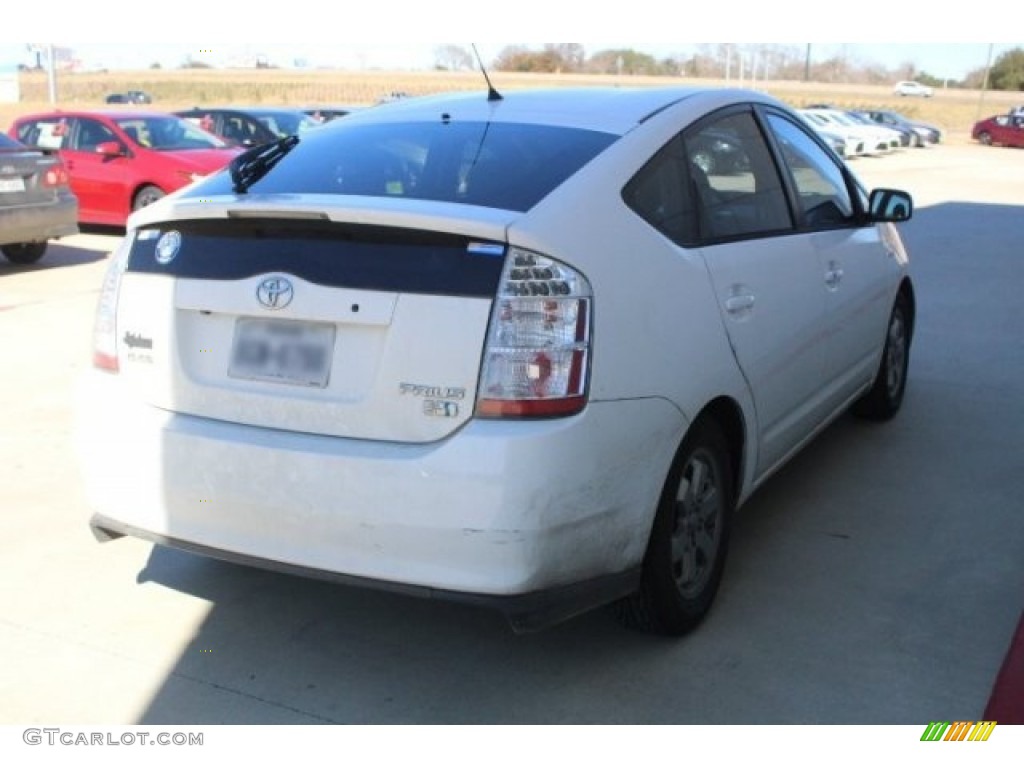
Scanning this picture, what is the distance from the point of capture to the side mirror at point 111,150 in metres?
13.6

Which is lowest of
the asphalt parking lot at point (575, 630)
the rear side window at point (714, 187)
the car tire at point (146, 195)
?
the car tire at point (146, 195)

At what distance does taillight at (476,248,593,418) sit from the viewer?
115 inches

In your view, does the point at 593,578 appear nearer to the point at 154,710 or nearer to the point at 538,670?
the point at 538,670

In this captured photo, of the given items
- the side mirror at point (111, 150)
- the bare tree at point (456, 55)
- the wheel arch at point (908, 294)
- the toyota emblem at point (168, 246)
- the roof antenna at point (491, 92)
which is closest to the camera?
the toyota emblem at point (168, 246)

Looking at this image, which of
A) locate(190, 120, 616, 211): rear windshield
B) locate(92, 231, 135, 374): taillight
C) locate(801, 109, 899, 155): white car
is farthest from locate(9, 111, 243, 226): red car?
locate(801, 109, 899, 155): white car

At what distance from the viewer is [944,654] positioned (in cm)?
351

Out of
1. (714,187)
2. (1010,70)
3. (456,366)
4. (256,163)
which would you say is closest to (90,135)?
(256,163)

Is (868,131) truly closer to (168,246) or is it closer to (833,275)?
(833,275)

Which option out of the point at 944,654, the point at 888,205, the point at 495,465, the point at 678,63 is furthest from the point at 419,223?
the point at 678,63

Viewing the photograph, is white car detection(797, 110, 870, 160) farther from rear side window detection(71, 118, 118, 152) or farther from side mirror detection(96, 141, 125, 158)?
side mirror detection(96, 141, 125, 158)

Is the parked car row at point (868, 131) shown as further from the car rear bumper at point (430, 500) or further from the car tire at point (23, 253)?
the car rear bumper at point (430, 500)

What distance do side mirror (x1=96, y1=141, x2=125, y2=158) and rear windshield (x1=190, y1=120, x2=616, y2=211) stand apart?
34.4 feet

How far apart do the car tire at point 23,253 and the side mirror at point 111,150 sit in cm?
231

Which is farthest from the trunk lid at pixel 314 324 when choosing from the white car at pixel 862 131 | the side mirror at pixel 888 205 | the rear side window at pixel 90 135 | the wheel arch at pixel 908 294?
the white car at pixel 862 131
